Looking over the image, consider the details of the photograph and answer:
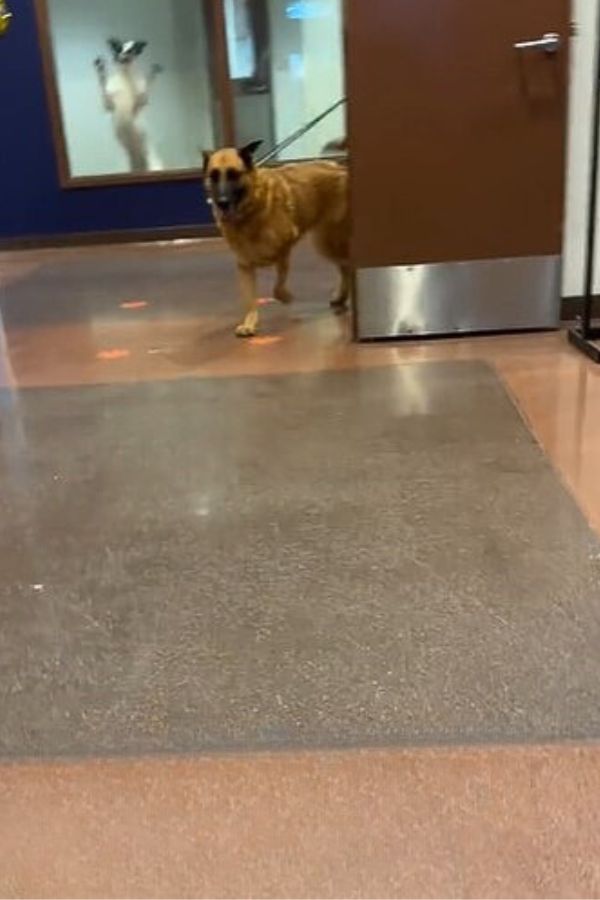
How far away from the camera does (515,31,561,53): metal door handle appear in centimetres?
299

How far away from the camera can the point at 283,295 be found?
3.99 metres

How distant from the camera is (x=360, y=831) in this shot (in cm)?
118

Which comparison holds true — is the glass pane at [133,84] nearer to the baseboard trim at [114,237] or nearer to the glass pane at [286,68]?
the glass pane at [286,68]

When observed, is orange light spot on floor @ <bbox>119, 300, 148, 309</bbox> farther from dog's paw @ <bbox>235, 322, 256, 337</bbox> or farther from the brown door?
the brown door

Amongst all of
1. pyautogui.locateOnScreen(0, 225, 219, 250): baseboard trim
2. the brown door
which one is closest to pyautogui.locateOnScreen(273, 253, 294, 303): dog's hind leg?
the brown door

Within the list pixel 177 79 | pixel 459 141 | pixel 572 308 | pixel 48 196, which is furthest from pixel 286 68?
pixel 572 308

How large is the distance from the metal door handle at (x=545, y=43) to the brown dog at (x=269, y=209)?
2.54 feet

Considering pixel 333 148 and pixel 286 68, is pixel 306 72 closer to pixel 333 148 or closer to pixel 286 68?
pixel 286 68

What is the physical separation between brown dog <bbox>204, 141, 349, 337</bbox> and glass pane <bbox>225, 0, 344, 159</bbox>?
2.31 m

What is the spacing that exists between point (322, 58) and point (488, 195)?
3259 mm

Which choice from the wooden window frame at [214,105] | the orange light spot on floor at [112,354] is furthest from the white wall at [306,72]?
the orange light spot on floor at [112,354]

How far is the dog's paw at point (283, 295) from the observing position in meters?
3.96

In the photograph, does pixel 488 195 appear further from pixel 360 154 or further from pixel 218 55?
pixel 218 55

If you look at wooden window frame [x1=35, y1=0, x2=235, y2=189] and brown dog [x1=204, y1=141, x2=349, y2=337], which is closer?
brown dog [x1=204, y1=141, x2=349, y2=337]
